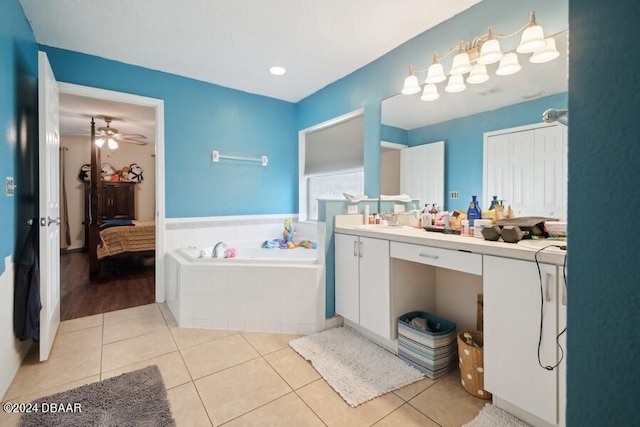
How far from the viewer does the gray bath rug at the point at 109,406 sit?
138 centimetres

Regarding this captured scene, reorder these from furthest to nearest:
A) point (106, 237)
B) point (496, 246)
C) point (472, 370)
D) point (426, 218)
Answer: point (106, 237)
point (426, 218)
point (472, 370)
point (496, 246)

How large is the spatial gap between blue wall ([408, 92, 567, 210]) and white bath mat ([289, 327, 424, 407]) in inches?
46.1

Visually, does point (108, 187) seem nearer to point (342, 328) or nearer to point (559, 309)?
point (342, 328)

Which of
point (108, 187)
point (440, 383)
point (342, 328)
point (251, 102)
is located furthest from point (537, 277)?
point (108, 187)

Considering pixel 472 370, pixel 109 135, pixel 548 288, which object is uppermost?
pixel 109 135

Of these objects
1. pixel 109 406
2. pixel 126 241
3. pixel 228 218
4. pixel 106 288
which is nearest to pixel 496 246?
pixel 109 406

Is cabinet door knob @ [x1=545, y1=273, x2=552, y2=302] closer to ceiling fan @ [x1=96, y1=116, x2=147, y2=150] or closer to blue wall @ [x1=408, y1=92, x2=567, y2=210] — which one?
blue wall @ [x1=408, y1=92, x2=567, y2=210]

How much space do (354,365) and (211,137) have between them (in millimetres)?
→ 2730

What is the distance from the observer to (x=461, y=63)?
1967 mm

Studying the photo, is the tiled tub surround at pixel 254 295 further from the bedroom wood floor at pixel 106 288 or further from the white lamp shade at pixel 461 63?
the white lamp shade at pixel 461 63

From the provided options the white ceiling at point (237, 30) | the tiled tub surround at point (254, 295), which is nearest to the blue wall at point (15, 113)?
the white ceiling at point (237, 30)

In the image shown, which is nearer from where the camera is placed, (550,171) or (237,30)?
(550,171)

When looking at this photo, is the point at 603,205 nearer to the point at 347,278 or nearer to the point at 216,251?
the point at 347,278

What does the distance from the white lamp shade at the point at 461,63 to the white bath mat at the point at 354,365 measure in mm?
1994
